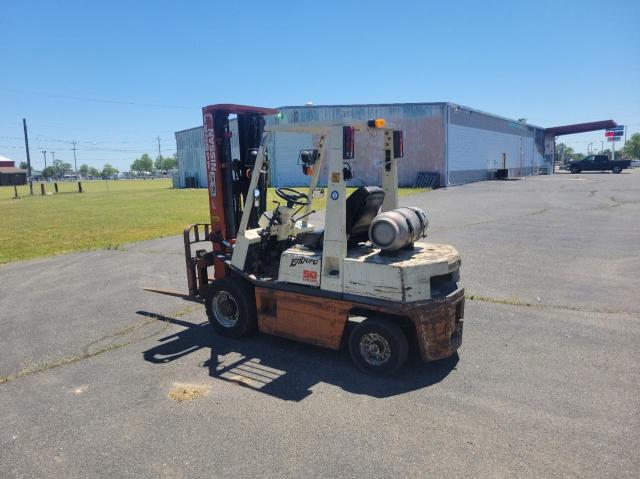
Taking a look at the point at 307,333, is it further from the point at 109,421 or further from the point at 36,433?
the point at 36,433

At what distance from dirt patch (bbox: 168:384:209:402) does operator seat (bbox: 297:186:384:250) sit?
6.26 feet

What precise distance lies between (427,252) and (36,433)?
4.01 m

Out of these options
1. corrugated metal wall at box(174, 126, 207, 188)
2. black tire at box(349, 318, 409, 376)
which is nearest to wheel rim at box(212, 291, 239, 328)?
black tire at box(349, 318, 409, 376)

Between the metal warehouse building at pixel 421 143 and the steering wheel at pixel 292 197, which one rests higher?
the metal warehouse building at pixel 421 143

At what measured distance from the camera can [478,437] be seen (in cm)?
362

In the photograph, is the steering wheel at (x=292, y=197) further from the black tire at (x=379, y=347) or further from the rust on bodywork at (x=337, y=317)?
the black tire at (x=379, y=347)

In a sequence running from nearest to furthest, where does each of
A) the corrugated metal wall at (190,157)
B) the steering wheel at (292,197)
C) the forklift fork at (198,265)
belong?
the steering wheel at (292,197)
the forklift fork at (198,265)
the corrugated metal wall at (190,157)

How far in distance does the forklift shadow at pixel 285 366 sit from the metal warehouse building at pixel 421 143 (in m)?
22.5

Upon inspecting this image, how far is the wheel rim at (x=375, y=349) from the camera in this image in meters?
4.67

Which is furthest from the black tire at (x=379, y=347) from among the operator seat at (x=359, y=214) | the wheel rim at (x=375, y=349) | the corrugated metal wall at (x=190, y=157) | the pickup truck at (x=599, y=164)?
the pickup truck at (x=599, y=164)

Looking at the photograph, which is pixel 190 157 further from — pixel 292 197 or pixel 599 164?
pixel 292 197

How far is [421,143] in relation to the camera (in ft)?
106

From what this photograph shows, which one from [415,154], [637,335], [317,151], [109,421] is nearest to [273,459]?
[109,421]

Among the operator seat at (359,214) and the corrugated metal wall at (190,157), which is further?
the corrugated metal wall at (190,157)
